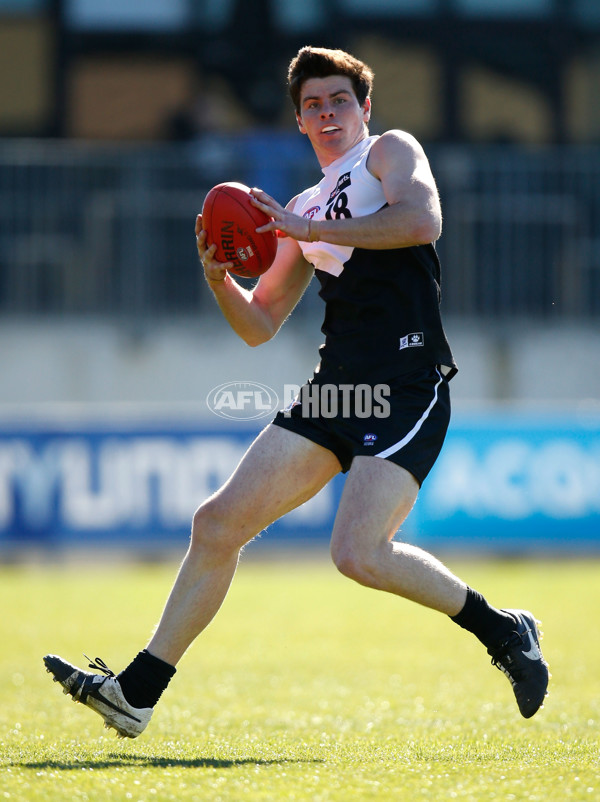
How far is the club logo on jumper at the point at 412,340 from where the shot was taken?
15.5 feet

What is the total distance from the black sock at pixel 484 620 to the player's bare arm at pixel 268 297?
1287 mm

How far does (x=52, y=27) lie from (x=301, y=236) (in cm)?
1067

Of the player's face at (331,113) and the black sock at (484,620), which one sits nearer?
the black sock at (484,620)

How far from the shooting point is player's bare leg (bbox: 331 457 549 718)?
4.49 m

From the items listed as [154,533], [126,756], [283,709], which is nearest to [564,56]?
[154,533]

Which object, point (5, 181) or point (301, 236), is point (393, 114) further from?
point (301, 236)

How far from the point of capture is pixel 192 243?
40.8ft

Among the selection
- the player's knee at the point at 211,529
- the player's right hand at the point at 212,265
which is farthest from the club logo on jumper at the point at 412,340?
the player's knee at the point at 211,529

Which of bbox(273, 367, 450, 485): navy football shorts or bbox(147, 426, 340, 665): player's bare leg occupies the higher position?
bbox(273, 367, 450, 485): navy football shorts

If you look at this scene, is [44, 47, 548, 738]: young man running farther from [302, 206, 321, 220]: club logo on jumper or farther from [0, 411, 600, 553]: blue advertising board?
[0, 411, 600, 553]: blue advertising board

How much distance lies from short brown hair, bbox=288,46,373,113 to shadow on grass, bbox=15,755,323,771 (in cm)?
236

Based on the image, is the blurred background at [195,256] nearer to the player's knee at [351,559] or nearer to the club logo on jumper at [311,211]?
the club logo on jumper at [311,211]

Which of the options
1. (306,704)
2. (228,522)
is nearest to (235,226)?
(228,522)

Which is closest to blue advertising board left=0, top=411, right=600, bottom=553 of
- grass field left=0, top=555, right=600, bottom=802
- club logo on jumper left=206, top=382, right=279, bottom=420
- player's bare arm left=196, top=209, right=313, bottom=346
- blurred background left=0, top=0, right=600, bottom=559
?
blurred background left=0, top=0, right=600, bottom=559
